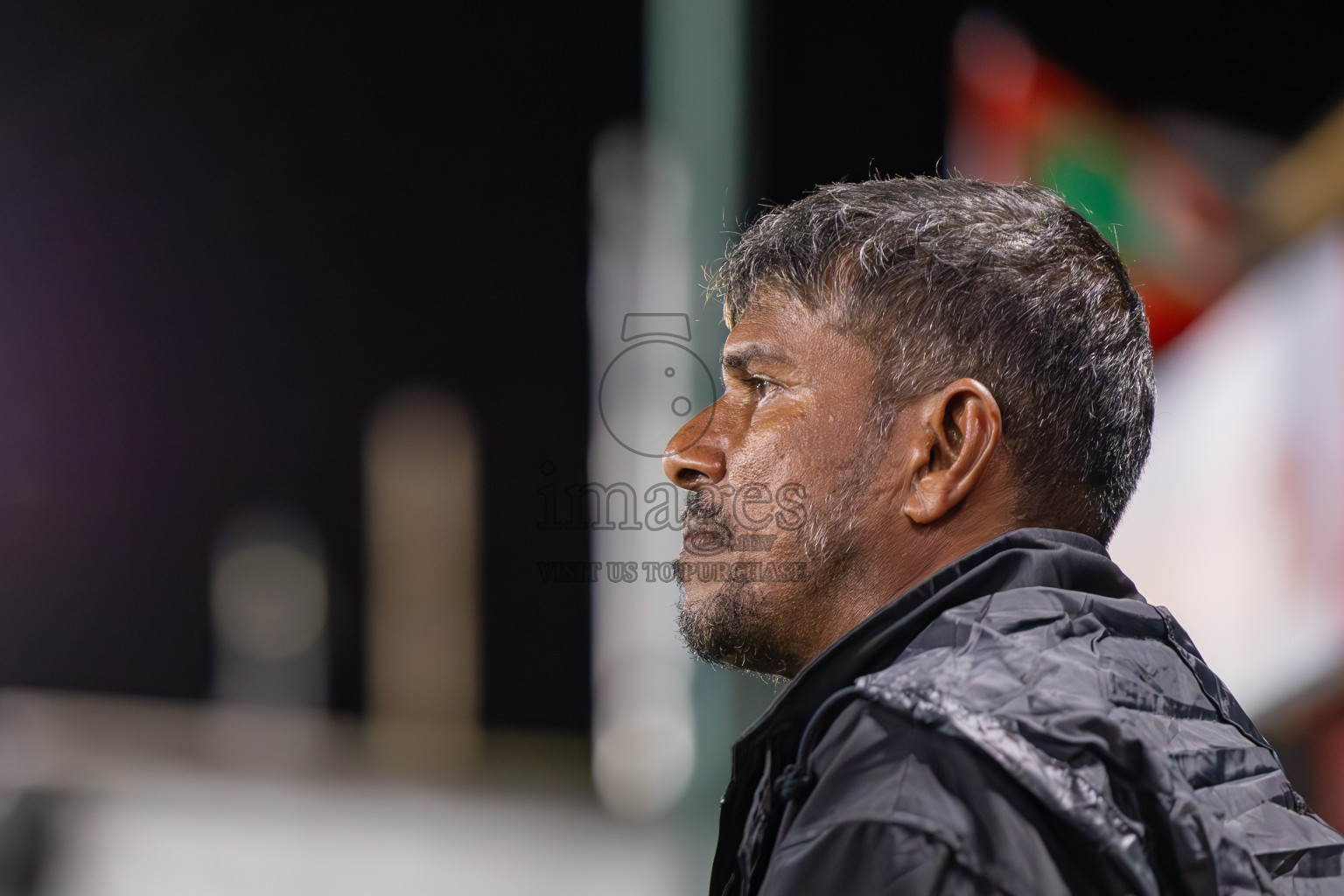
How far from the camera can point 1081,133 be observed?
9.78 ft

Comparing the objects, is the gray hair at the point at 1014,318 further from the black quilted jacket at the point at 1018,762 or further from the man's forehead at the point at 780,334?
the black quilted jacket at the point at 1018,762

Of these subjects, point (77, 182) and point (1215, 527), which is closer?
point (1215, 527)

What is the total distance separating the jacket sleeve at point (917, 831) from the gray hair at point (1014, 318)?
18.3 inches

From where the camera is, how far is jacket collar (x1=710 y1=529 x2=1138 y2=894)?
1019 mm

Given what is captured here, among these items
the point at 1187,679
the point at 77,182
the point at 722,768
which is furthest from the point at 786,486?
the point at 77,182

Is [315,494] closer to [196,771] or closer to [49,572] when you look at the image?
[49,572]

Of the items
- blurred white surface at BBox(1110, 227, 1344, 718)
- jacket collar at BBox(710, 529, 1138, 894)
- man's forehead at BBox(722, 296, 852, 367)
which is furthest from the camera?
blurred white surface at BBox(1110, 227, 1344, 718)

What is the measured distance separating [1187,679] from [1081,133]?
2.30m

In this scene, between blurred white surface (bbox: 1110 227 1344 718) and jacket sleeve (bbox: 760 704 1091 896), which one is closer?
jacket sleeve (bbox: 760 704 1091 896)

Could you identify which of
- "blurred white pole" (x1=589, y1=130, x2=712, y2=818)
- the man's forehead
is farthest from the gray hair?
"blurred white pole" (x1=589, y1=130, x2=712, y2=818)

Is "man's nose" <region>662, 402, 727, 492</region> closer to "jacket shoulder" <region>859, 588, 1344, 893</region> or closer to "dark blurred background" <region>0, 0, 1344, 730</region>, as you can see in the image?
"jacket shoulder" <region>859, 588, 1344, 893</region>

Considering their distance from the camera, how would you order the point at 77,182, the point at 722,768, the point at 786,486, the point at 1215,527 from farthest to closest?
the point at 77,182, the point at 1215,527, the point at 722,768, the point at 786,486

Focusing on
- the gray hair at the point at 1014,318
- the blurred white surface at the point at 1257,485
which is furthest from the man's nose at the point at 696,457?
the blurred white surface at the point at 1257,485

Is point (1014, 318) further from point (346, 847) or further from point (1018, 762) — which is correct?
point (346, 847)
